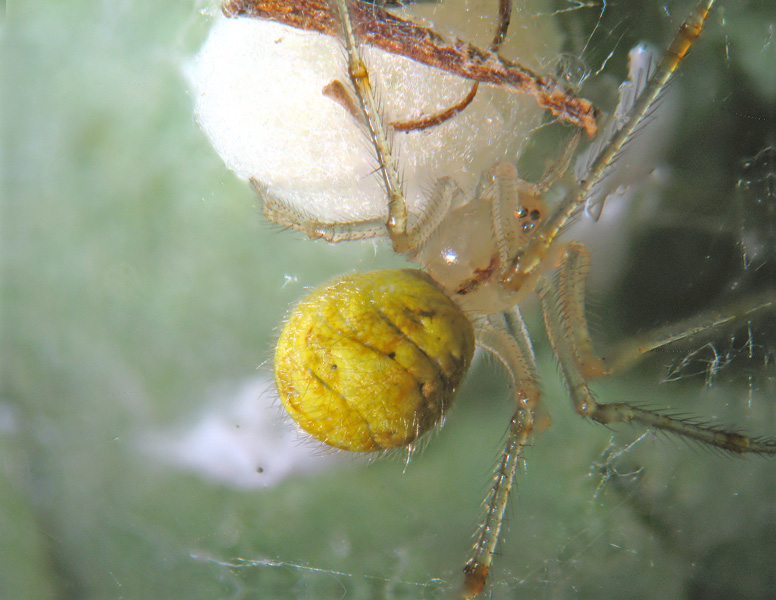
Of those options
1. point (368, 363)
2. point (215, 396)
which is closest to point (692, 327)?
point (368, 363)

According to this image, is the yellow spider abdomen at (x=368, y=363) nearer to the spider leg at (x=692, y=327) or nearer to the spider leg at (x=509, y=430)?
the spider leg at (x=509, y=430)

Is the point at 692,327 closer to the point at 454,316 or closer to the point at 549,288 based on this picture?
the point at 549,288

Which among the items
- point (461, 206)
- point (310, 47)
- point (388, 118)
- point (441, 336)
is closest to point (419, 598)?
point (441, 336)

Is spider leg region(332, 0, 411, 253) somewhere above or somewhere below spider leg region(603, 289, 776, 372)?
above

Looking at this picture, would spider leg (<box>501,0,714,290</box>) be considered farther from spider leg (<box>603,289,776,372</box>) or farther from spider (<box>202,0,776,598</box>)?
spider leg (<box>603,289,776,372</box>)

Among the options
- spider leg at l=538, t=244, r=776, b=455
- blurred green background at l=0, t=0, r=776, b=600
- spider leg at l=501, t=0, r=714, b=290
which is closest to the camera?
spider leg at l=501, t=0, r=714, b=290

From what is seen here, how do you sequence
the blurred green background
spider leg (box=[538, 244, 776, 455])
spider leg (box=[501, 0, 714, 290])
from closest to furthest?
spider leg (box=[501, 0, 714, 290]), spider leg (box=[538, 244, 776, 455]), the blurred green background

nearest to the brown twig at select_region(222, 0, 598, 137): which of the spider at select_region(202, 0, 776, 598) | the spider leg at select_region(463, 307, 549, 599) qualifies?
the spider at select_region(202, 0, 776, 598)
